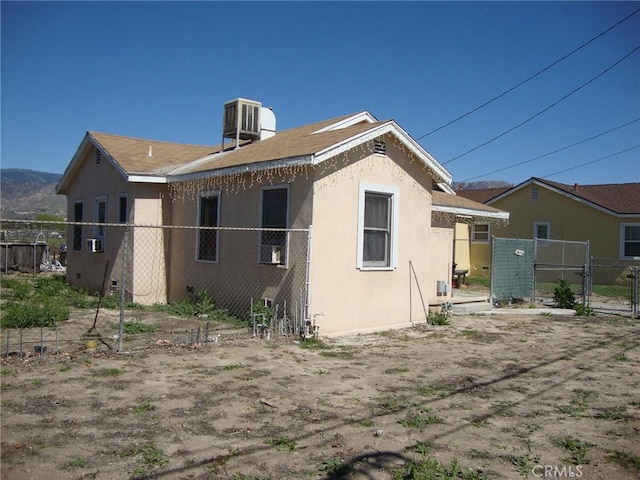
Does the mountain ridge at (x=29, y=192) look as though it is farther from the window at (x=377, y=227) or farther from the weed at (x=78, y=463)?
the weed at (x=78, y=463)

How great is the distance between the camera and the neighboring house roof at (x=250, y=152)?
936 cm

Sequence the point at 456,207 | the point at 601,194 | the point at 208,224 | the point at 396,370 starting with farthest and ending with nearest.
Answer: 1. the point at 601,194
2. the point at 456,207
3. the point at 208,224
4. the point at 396,370

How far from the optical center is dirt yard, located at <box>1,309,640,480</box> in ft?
13.9

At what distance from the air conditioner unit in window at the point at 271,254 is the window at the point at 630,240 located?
18.9 metres

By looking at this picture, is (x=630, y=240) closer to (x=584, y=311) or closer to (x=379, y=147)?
(x=584, y=311)

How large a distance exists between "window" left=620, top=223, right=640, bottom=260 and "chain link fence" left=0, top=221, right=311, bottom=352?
18911 millimetres

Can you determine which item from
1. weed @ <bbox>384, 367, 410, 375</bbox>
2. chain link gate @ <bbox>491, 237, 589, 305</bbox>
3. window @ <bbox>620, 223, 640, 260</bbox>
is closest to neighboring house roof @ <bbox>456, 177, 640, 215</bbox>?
window @ <bbox>620, 223, 640, 260</bbox>

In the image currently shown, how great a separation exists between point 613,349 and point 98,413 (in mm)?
8504

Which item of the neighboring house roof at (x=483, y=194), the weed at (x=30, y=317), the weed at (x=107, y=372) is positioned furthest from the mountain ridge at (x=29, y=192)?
the weed at (x=107, y=372)

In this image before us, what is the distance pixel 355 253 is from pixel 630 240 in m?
18.3

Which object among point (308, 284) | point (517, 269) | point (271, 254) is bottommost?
point (308, 284)

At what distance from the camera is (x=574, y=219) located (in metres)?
24.3

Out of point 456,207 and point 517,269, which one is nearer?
point 456,207

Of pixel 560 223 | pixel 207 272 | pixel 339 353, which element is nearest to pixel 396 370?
pixel 339 353
